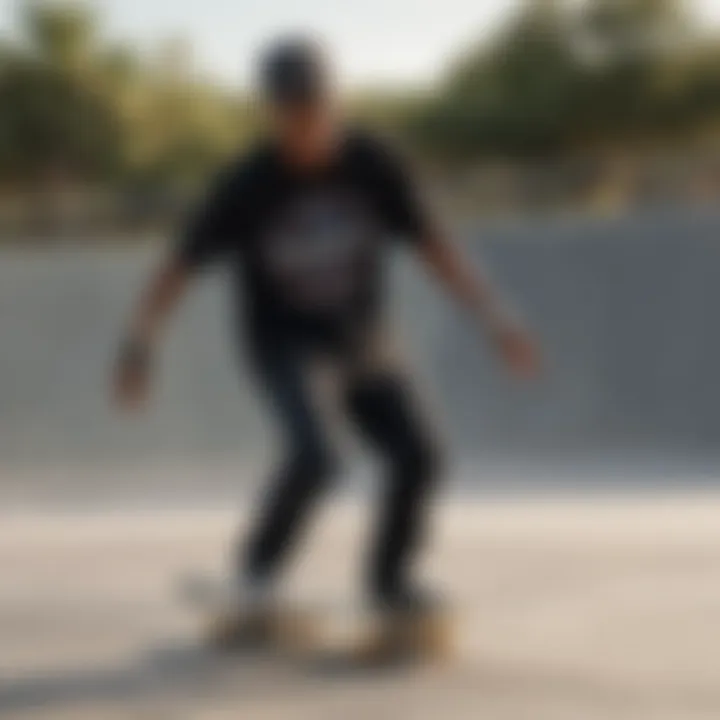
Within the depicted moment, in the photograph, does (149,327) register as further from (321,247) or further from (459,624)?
(459,624)

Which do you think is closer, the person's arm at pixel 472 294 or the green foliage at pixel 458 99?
the person's arm at pixel 472 294

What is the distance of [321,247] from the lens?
370cm

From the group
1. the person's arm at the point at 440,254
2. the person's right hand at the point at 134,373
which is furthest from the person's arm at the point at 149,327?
the person's arm at the point at 440,254

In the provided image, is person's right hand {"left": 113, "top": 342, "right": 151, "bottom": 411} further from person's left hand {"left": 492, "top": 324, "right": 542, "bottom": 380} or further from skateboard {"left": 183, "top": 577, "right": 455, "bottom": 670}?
person's left hand {"left": 492, "top": 324, "right": 542, "bottom": 380}

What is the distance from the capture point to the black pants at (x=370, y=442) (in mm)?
3713

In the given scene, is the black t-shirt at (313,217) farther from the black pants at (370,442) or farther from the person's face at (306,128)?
the black pants at (370,442)

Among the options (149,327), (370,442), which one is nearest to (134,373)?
(149,327)

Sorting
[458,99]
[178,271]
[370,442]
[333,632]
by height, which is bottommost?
[333,632]

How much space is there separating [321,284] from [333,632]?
94 cm

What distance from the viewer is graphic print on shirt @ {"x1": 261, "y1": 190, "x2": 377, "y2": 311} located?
3.69m

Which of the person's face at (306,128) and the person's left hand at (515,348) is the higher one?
the person's face at (306,128)

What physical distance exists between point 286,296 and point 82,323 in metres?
6.99

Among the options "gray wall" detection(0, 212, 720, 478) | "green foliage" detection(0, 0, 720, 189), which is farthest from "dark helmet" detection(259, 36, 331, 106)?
"green foliage" detection(0, 0, 720, 189)

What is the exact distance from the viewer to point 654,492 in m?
7.21
